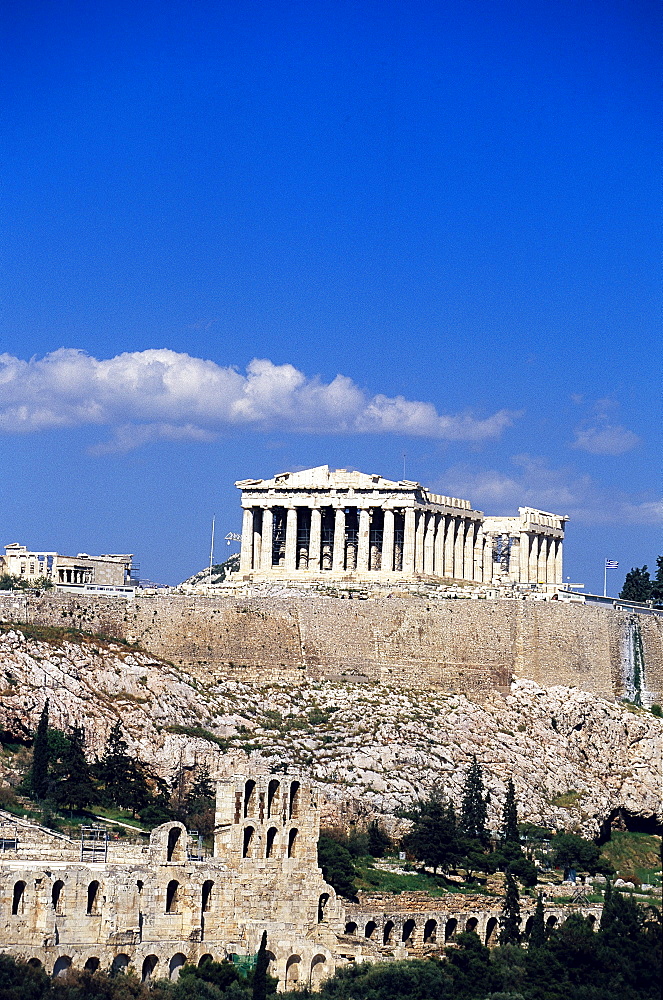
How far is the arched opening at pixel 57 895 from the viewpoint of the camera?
191 ft

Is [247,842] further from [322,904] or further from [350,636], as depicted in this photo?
[350,636]

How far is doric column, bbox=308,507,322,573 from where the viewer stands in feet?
357

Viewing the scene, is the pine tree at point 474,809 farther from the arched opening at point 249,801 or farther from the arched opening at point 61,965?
the arched opening at point 61,965

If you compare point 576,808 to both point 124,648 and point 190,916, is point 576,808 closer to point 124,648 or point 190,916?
point 124,648

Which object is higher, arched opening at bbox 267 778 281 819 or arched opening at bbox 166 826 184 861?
arched opening at bbox 267 778 281 819

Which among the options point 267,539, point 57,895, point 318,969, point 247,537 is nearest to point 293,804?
point 318,969

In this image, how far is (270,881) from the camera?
63500mm

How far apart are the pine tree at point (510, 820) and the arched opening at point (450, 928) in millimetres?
10231

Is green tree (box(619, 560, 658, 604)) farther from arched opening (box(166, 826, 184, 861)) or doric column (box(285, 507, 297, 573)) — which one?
arched opening (box(166, 826, 184, 861))

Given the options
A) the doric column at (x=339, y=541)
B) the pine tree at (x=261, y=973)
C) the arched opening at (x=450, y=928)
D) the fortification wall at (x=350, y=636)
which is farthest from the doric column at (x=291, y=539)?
the pine tree at (x=261, y=973)

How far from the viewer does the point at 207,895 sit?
61875mm

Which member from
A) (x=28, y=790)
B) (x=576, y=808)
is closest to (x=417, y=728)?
(x=576, y=808)

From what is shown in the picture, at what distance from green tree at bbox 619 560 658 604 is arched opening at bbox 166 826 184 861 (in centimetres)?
5670

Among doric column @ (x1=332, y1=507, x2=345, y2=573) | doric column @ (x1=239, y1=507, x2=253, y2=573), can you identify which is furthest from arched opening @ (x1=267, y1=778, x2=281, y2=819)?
doric column @ (x1=239, y1=507, x2=253, y2=573)
